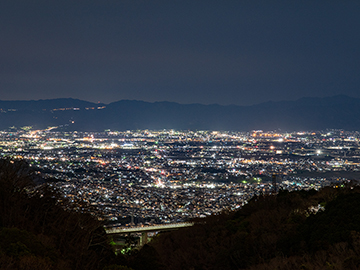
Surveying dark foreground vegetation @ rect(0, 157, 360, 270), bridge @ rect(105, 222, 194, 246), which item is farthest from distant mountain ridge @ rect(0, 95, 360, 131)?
dark foreground vegetation @ rect(0, 157, 360, 270)

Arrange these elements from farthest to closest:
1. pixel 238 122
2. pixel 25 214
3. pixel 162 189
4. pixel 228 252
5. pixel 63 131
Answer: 1. pixel 238 122
2. pixel 63 131
3. pixel 162 189
4. pixel 228 252
5. pixel 25 214

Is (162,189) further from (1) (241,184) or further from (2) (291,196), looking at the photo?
(2) (291,196)

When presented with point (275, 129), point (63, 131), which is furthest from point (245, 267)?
point (275, 129)

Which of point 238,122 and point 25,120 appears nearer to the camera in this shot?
point 25,120

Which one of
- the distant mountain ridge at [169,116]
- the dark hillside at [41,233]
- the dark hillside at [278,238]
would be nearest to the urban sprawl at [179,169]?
the dark hillside at [41,233]

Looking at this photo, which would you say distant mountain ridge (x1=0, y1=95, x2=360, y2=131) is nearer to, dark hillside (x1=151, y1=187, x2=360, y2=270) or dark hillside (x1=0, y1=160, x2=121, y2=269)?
dark hillside (x1=151, y1=187, x2=360, y2=270)

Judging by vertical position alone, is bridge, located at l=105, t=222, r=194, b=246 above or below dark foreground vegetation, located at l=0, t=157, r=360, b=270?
below

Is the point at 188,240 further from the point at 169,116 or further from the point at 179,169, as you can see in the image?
the point at 169,116

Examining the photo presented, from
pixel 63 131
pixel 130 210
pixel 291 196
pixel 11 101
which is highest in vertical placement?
pixel 11 101
